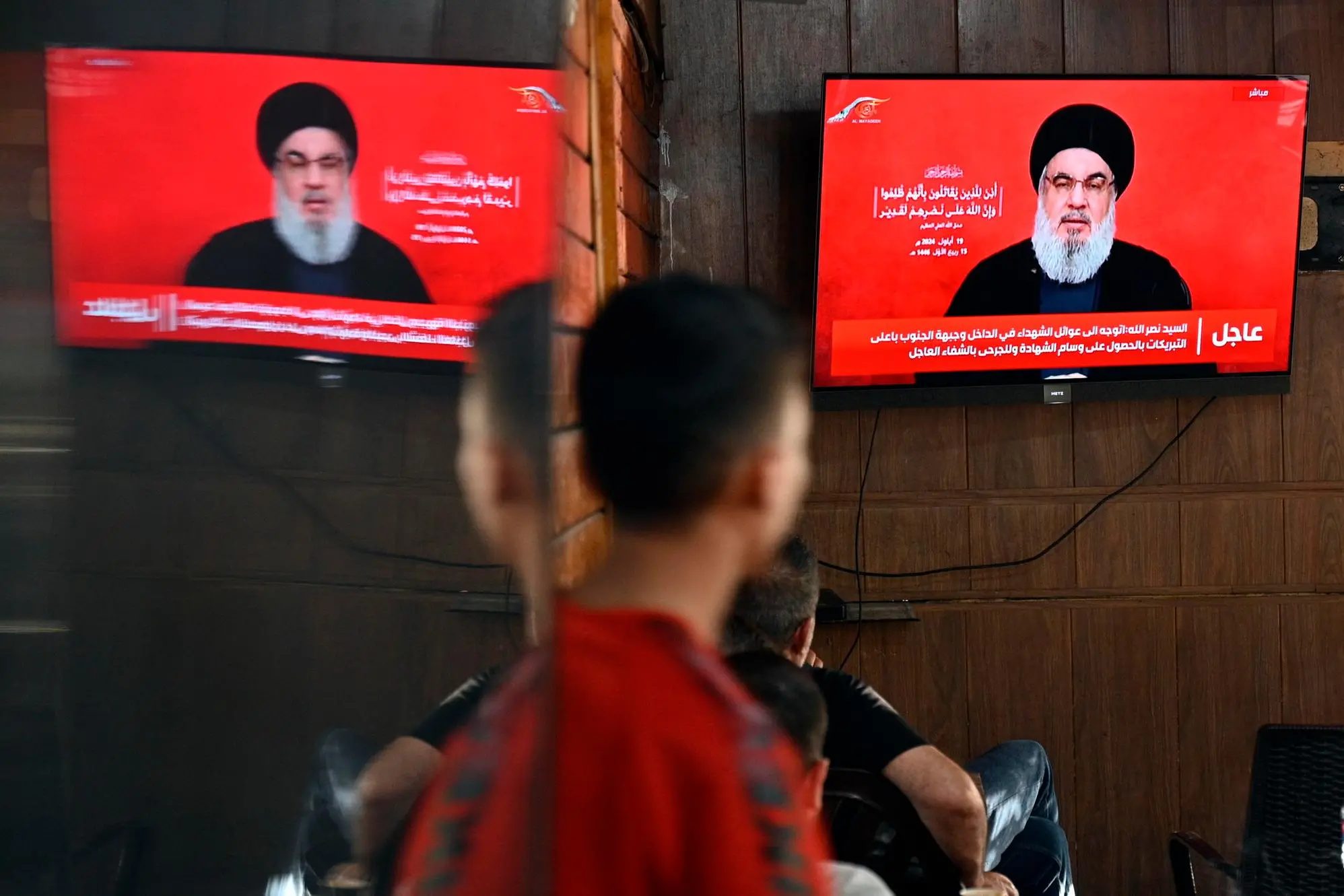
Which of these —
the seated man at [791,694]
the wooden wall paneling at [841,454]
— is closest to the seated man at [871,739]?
the seated man at [791,694]

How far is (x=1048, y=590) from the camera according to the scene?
2.40 m

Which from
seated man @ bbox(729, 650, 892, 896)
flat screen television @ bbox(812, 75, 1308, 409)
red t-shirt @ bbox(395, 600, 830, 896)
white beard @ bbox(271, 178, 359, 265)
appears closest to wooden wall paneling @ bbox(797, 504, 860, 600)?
flat screen television @ bbox(812, 75, 1308, 409)

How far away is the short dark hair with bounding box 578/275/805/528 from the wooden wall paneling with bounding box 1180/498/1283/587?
2411mm

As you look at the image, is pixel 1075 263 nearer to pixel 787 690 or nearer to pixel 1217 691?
pixel 1217 691

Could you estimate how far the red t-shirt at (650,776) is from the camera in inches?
4.9

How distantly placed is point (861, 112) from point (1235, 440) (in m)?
1.08

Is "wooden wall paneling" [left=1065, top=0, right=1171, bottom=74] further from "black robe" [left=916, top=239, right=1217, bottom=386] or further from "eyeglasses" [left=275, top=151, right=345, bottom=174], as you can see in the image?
"eyeglasses" [left=275, top=151, right=345, bottom=174]

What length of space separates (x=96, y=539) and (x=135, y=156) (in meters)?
0.03

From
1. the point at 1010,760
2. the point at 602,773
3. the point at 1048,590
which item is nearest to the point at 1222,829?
the point at 1048,590

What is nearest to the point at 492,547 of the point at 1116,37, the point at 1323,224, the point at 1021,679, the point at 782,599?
the point at 782,599

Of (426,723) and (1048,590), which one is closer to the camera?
(426,723)

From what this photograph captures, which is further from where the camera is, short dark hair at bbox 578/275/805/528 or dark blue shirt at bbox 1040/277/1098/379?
dark blue shirt at bbox 1040/277/1098/379

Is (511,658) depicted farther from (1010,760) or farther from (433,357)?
(1010,760)

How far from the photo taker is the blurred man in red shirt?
0.20m
